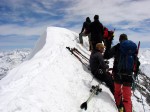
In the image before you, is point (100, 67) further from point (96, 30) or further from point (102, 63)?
point (96, 30)

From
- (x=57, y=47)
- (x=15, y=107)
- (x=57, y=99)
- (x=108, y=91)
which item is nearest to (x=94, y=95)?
(x=108, y=91)

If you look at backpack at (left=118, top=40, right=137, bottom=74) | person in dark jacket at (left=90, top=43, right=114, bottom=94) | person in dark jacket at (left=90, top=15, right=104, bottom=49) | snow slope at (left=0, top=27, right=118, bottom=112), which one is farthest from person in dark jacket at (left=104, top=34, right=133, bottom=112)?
person in dark jacket at (left=90, top=15, right=104, bottom=49)

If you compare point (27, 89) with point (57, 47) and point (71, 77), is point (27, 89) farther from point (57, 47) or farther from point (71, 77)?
point (57, 47)

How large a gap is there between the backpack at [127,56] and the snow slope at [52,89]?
176cm

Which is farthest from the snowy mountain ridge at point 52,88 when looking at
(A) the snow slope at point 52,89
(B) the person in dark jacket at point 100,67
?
(B) the person in dark jacket at point 100,67

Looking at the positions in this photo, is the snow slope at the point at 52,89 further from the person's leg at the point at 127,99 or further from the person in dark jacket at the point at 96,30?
the person in dark jacket at the point at 96,30

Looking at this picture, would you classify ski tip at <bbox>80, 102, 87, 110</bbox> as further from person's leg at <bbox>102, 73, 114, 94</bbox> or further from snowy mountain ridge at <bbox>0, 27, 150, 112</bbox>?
person's leg at <bbox>102, 73, 114, 94</bbox>

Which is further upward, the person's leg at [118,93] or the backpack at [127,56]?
the backpack at [127,56]

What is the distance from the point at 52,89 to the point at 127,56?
13.0ft

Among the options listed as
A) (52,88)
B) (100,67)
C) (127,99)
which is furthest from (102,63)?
(52,88)

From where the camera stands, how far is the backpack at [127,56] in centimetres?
1097

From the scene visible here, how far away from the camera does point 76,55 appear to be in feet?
51.7

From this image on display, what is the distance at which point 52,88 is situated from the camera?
9.44 m

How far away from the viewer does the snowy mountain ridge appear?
7805 mm
